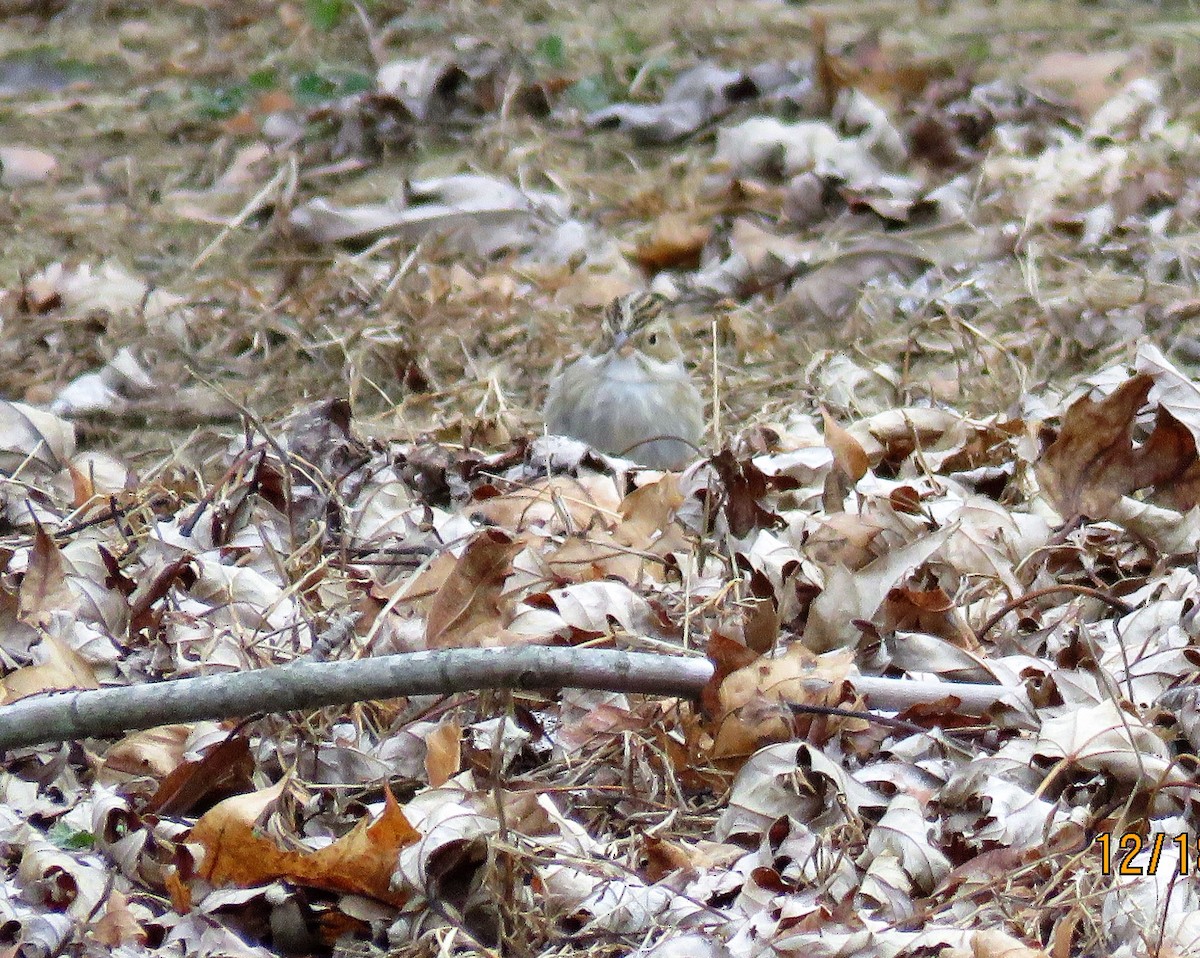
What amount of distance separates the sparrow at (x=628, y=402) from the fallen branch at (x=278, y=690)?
8.46 ft

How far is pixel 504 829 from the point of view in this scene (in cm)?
261

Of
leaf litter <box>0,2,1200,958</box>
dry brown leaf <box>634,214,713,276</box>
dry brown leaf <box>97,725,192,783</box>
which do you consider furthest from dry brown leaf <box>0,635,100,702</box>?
dry brown leaf <box>634,214,713,276</box>

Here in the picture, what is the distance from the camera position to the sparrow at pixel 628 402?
17.3 ft

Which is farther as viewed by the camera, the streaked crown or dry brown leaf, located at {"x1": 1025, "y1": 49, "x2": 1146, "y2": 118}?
dry brown leaf, located at {"x1": 1025, "y1": 49, "x2": 1146, "y2": 118}

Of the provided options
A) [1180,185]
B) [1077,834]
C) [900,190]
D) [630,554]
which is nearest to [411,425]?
[630,554]

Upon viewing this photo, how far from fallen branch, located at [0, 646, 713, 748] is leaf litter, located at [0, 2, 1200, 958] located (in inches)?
5.7

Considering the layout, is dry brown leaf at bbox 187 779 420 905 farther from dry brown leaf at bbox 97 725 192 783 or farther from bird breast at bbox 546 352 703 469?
bird breast at bbox 546 352 703 469

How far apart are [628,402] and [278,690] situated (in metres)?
2.84

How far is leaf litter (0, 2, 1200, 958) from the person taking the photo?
272cm

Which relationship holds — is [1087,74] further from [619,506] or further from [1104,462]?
[619,506]

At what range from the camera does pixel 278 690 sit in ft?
8.50

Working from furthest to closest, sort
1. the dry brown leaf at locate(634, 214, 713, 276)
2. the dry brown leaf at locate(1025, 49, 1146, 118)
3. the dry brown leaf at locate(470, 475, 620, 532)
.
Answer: the dry brown leaf at locate(1025, 49, 1146, 118), the dry brown leaf at locate(634, 214, 713, 276), the dry brown leaf at locate(470, 475, 620, 532)

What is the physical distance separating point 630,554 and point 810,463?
82 centimetres

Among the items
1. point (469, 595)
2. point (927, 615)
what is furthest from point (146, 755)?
point (927, 615)
